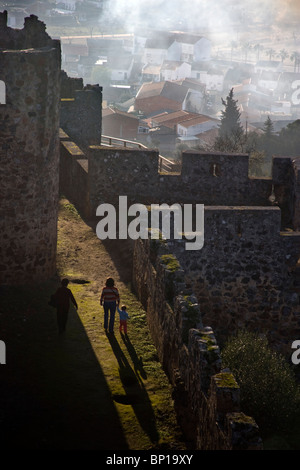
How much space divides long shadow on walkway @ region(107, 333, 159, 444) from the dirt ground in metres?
0.01

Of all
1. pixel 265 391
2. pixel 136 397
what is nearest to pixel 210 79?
pixel 265 391

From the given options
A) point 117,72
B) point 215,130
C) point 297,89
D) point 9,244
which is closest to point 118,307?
point 9,244

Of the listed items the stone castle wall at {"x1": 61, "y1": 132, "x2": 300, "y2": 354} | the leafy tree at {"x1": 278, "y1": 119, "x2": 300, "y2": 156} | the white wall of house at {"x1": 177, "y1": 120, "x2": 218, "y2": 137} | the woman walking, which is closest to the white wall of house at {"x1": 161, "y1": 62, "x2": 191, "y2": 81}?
the white wall of house at {"x1": 177, "y1": 120, "x2": 218, "y2": 137}

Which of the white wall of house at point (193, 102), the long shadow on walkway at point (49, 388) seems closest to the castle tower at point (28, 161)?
the long shadow on walkway at point (49, 388)

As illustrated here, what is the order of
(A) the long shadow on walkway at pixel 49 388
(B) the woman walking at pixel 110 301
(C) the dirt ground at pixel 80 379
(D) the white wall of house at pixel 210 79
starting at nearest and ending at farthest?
(A) the long shadow on walkway at pixel 49 388 < (C) the dirt ground at pixel 80 379 < (B) the woman walking at pixel 110 301 < (D) the white wall of house at pixel 210 79

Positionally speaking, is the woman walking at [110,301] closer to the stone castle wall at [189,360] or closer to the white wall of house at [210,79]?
the stone castle wall at [189,360]

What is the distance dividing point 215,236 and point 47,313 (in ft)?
12.7

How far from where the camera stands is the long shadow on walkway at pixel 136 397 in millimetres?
9602

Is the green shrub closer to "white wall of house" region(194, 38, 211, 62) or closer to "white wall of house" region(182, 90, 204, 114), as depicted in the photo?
"white wall of house" region(182, 90, 204, 114)

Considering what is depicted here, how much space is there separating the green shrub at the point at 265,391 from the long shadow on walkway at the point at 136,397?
1805 millimetres

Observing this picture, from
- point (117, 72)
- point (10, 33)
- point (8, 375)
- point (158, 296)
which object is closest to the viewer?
point (8, 375)

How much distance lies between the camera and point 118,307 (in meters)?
13.0

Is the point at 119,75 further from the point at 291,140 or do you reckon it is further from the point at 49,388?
the point at 49,388

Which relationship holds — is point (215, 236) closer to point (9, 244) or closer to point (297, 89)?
point (9, 244)
